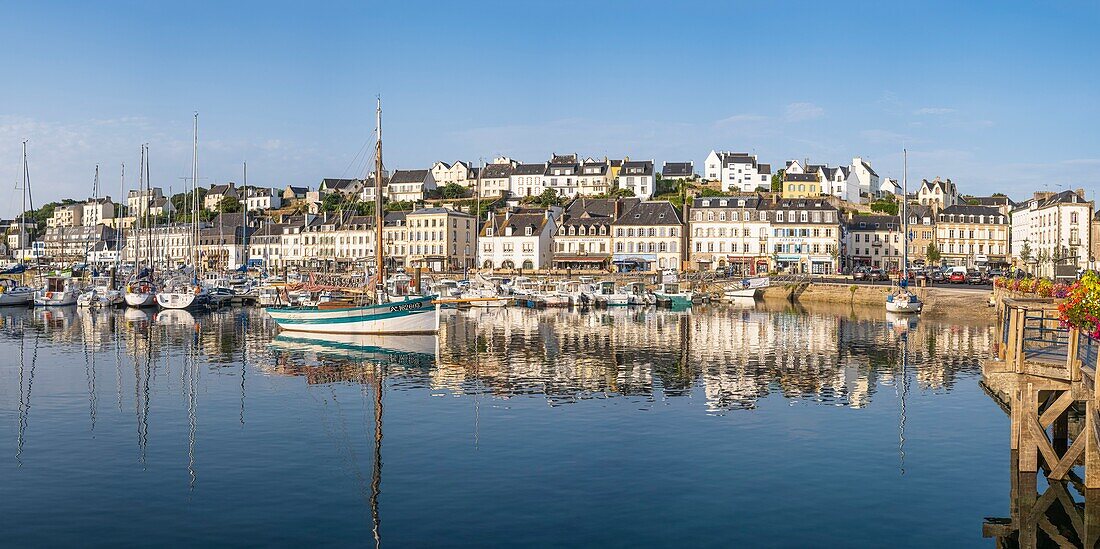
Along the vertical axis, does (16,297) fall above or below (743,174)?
below

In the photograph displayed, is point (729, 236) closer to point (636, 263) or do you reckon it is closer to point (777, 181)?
point (636, 263)

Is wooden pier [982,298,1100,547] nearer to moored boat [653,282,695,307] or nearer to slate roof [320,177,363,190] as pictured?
moored boat [653,282,695,307]

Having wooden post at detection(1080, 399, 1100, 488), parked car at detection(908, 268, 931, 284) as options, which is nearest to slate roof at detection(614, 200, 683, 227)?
parked car at detection(908, 268, 931, 284)

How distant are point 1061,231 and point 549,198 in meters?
69.8

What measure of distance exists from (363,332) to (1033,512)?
121 feet

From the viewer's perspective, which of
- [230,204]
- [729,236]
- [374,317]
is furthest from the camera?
[230,204]

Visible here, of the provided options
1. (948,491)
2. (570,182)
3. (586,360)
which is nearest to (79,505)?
(948,491)

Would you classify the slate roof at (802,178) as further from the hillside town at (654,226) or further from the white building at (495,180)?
the white building at (495,180)

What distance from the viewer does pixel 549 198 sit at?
14575cm

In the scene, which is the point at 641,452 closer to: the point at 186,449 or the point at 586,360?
the point at 186,449

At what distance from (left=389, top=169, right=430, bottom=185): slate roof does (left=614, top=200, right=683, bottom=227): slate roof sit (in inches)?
2274

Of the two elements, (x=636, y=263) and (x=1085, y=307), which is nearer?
(x=1085, y=307)

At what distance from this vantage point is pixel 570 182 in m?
151

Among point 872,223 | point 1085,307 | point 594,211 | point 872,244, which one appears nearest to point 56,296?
point 594,211
